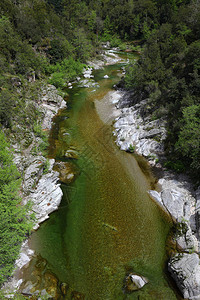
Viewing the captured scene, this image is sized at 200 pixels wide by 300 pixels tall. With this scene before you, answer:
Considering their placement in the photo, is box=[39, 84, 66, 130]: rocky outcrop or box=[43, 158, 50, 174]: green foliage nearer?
box=[43, 158, 50, 174]: green foliage

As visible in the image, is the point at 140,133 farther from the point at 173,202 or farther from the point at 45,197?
the point at 45,197

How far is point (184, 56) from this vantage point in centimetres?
3123

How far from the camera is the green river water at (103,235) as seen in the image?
13641 mm

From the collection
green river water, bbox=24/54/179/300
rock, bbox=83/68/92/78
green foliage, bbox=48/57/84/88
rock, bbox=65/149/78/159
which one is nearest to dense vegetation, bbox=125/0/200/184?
green river water, bbox=24/54/179/300

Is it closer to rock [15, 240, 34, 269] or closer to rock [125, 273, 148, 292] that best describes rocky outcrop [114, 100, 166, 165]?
rock [125, 273, 148, 292]

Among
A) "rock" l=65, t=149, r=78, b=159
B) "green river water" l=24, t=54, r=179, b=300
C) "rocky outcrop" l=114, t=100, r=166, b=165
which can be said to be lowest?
"green river water" l=24, t=54, r=179, b=300

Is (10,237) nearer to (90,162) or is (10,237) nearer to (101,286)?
(101,286)

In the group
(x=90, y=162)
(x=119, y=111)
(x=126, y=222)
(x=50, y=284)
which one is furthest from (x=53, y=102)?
(x=50, y=284)

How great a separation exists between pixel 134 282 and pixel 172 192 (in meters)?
10.2

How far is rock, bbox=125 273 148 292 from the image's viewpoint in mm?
13265

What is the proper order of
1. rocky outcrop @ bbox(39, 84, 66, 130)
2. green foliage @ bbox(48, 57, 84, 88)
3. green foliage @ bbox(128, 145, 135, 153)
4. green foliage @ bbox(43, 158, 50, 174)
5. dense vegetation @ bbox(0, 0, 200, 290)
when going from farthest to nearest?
1. green foliage @ bbox(48, 57, 84, 88)
2. rocky outcrop @ bbox(39, 84, 66, 130)
3. green foliage @ bbox(128, 145, 135, 153)
4. green foliage @ bbox(43, 158, 50, 174)
5. dense vegetation @ bbox(0, 0, 200, 290)

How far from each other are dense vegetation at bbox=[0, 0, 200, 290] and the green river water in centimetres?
320

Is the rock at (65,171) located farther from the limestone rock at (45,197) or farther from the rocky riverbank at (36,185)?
the limestone rock at (45,197)

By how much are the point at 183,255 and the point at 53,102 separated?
122 ft
